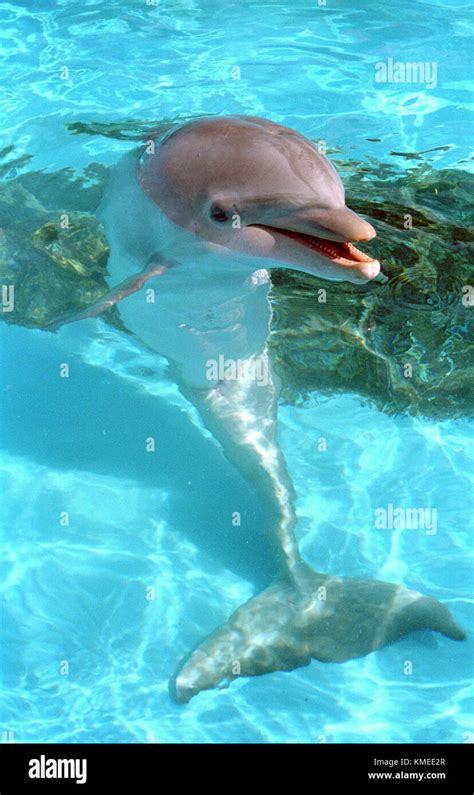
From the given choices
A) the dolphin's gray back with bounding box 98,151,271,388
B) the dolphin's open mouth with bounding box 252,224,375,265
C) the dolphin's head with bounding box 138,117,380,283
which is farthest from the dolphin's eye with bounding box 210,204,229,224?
the dolphin's open mouth with bounding box 252,224,375,265

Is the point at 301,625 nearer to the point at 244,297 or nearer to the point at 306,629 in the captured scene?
the point at 306,629

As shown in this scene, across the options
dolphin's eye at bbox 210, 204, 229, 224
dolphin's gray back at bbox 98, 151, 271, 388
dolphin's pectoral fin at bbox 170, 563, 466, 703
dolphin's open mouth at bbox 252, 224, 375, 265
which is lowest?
dolphin's pectoral fin at bbox 170, 563, 466, 703

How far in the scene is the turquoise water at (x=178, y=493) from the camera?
593 cm

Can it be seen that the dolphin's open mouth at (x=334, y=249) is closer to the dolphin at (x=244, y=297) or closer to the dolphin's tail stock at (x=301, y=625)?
the dolphin at (x=244, y=297)

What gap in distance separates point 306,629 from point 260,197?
3.27 meters

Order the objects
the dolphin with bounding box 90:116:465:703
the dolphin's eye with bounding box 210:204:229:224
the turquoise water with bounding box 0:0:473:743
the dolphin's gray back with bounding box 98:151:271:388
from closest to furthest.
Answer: the dolphin with bounding box 90:116:465:703, the dolphin's eye with bounding box 210:204:229:224, the turquoise water with bounding box 0:0:473:743, the dolphin's gray back with bounding box 98:151:271:388

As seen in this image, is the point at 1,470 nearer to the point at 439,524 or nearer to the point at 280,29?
the point at 439,524

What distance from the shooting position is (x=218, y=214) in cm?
568

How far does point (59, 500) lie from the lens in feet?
24.6

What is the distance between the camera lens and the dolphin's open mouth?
5.05 meters

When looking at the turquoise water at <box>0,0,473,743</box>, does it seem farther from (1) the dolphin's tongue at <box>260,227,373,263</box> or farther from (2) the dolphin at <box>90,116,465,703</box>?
(1) the dolphin's tongue at <box>260,227,373,263</box>

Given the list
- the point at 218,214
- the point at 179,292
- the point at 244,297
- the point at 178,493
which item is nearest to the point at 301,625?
the point at 178,493

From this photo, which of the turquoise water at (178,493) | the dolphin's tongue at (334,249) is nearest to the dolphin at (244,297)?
the dolphin's tongue at (334,249)

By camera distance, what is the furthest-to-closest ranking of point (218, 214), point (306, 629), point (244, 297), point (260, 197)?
point (244, 297)
point (306, 629)
point (218, 214)
point (260, 197)
